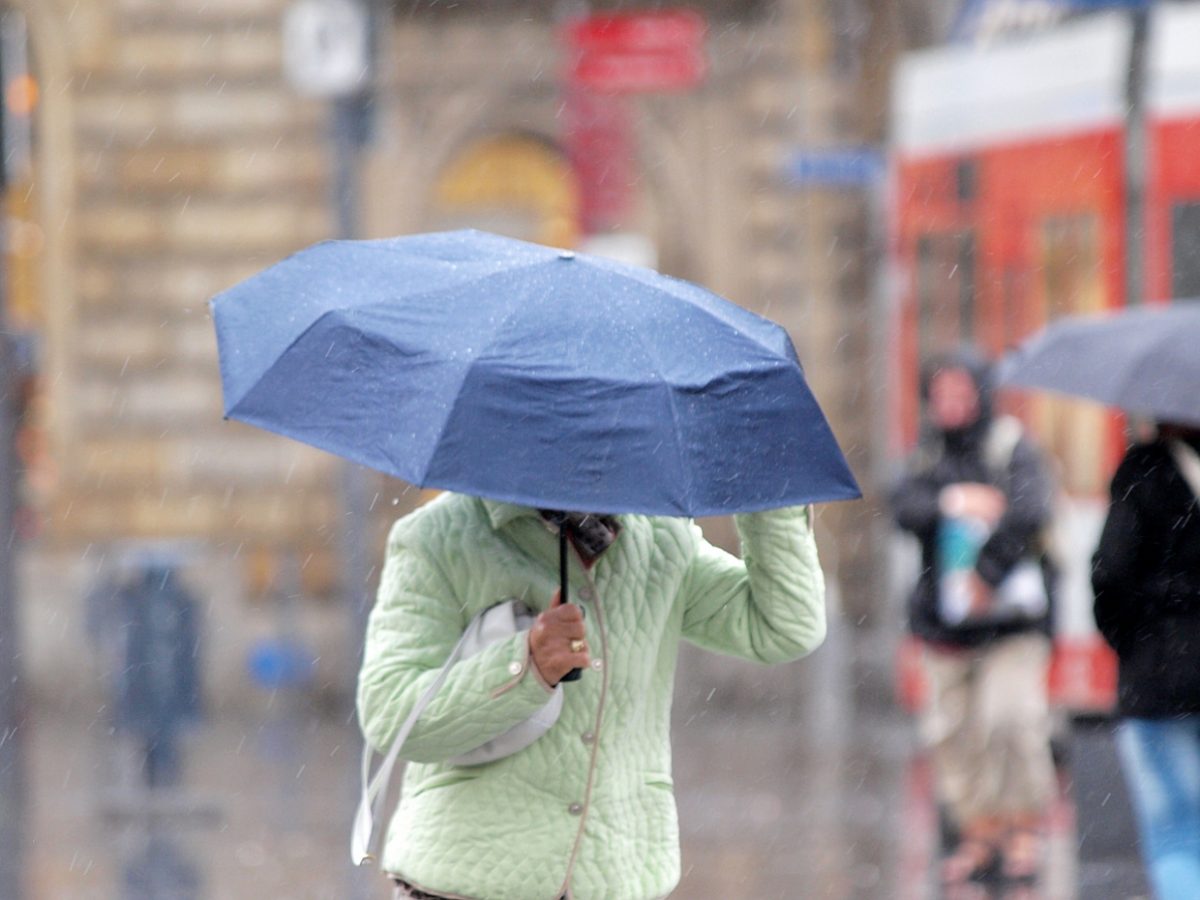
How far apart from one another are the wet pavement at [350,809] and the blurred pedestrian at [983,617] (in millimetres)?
279

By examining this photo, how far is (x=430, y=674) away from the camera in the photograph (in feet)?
12.2

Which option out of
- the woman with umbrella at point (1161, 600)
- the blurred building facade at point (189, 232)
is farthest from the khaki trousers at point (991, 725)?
the blurred building facade at point (189, 232)

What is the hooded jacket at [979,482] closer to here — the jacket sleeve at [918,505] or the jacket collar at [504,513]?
the jacket sleeve at [918,505]

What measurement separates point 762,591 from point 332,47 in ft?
16.2

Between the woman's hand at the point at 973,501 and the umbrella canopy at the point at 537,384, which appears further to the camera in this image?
the woman's hand at the point at 973,501

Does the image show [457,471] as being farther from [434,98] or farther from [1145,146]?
[434,98]

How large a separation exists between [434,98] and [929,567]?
10.2 metres

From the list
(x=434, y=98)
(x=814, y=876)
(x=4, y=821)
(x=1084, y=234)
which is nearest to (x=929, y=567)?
(x=814, y=876)

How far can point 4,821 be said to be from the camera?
7043 millimetres

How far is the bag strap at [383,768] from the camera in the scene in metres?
3.66

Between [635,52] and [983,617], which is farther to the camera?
[635,52]

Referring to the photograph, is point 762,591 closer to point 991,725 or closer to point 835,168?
point 991,725

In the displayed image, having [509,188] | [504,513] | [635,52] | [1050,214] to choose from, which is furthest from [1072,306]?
[504,513]

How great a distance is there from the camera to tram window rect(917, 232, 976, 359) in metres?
13.6
